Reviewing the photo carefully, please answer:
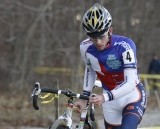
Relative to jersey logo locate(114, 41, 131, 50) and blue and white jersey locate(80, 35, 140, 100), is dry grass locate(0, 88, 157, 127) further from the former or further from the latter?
jersey logo locate(114, 41, 131, 50)

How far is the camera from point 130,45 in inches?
221

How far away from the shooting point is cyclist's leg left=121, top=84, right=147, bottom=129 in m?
5.45

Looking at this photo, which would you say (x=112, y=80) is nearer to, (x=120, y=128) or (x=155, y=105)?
(x=120, y=128)

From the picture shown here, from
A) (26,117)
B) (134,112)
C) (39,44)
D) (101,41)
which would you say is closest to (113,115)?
(134,112)

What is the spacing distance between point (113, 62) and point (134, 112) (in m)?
0.67

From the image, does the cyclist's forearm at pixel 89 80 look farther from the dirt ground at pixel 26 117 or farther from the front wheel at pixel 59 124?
the dirt ground at pixel 26 117

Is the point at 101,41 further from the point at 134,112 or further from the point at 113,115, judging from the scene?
the point at 113,115

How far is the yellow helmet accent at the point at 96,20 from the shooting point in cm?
540

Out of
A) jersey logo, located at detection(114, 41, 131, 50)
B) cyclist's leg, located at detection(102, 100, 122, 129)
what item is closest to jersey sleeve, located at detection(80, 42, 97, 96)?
cyclist's leg, located at detection(102, 100, 122, 129)

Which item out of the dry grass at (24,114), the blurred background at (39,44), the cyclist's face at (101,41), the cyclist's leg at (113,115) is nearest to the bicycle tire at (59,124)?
the cyclist's leg at (113,115)

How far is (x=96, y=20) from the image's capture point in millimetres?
5406

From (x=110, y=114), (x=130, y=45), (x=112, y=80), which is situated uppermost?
(x=130, y=45)

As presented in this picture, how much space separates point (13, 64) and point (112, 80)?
14.0m

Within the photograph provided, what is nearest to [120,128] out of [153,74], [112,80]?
[112,80]
